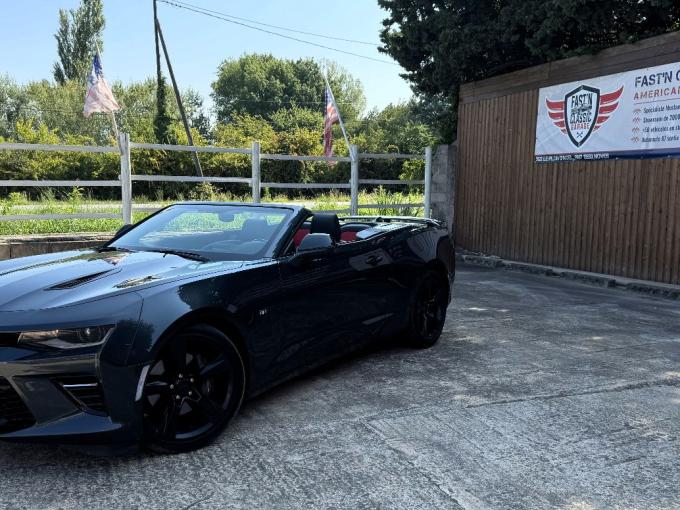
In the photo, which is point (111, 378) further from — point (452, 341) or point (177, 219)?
point (452, 341)

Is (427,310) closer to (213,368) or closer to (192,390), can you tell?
(213,368)

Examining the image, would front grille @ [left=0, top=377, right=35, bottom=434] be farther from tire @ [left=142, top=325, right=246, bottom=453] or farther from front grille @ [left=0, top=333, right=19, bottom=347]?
tire @ [left=142, top=325, right=246, bottom=453]

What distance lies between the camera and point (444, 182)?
13164 mm

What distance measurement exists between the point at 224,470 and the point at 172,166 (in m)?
22.9

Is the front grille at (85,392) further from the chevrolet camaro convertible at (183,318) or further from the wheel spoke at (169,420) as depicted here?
the wheel spoke at (169,420)

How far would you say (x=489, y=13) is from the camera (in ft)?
37.4

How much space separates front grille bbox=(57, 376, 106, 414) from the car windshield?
3.89ft

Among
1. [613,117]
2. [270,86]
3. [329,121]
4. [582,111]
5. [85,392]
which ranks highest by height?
[270,86]

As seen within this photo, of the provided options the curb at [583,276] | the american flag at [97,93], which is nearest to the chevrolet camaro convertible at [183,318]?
the curb at [583,276]

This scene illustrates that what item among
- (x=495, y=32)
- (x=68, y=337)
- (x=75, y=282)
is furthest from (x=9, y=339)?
(x=495, y=32)

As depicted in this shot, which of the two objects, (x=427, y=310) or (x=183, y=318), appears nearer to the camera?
(x=183, y=318)

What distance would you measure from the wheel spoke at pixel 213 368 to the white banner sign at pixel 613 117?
7738mm

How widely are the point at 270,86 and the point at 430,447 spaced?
7748cm

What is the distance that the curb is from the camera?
844 centimetres
